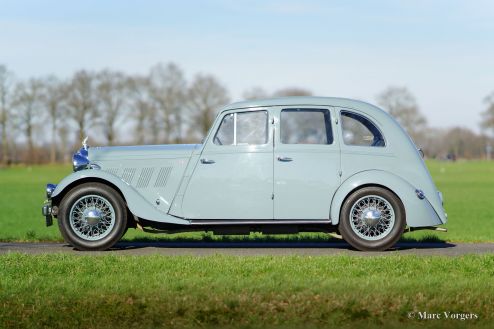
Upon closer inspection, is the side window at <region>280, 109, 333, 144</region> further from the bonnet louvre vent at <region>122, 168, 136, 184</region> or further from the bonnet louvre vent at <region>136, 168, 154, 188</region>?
the bonnet louvre vent at <region>122, 168, 136, 184</region>

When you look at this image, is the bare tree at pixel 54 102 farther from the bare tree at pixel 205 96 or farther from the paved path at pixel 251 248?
the paved path at pixel 251 248

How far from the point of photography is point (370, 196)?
29.9ft

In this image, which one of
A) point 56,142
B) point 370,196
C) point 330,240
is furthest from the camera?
point 56,142

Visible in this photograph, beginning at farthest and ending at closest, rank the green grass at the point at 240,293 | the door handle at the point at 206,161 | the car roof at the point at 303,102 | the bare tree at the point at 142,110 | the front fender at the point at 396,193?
the bare tree at the point at 142,110 < the car roof at the point at 303,102 < the door handle at the point at 206,161 < the front fender at the point at 396,193 < the green grass at the point at 240,293

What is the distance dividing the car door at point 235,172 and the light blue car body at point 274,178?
0.04 ft

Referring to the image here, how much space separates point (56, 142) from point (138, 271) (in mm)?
78084

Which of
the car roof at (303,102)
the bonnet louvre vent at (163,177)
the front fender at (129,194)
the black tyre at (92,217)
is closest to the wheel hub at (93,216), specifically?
the black tyre at (92,217)

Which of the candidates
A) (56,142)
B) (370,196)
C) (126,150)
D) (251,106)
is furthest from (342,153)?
(56,142)

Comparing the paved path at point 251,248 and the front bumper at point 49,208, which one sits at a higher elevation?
the front bumper at point 49,208

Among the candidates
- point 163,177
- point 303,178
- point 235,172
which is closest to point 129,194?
point 163,177

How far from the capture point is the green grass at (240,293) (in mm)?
5938

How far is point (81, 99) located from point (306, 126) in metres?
68.7

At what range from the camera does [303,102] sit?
30.9 feet

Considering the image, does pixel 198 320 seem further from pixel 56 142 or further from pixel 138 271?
pixel 56 142
